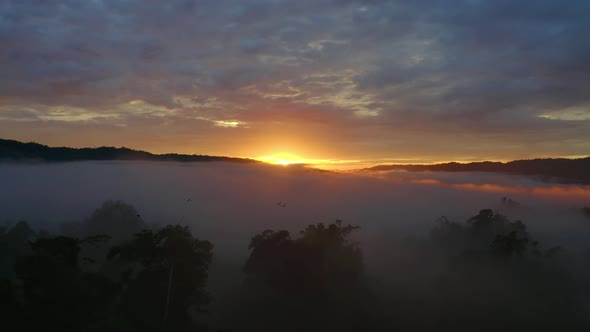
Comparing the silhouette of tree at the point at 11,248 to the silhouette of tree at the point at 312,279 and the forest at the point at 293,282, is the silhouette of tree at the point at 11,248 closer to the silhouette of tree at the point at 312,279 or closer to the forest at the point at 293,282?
the forest at the point at 293,282

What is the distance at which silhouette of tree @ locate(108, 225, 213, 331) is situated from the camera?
145ft

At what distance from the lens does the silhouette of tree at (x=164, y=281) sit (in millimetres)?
44250

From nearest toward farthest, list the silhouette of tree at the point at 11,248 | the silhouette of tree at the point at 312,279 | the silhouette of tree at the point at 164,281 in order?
1. the silhouette of tree at the point at 164,281
2. the silhouette of tree at the point at 312,279
3. the silhouette of tree at the point at 11,248

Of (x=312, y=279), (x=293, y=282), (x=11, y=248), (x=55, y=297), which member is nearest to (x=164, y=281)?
(x=55, y=297)

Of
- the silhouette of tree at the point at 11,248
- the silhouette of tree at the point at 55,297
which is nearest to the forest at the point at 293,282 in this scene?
the silhouette of tree at the point at 55,297

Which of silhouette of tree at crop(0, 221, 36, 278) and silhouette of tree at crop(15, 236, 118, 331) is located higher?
silhouette of tree at crop(15, 236, 118, 331)

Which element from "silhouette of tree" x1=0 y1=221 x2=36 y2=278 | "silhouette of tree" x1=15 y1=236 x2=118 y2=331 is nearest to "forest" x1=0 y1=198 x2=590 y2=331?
"silhouette of tree" x1=15 y1=236 x2=118 y2=331

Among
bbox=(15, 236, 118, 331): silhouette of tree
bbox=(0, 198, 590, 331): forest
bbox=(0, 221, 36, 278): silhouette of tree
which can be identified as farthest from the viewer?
bbox=(0, 221, 36, 278): silhouette of tree

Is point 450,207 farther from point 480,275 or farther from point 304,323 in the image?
point 304,323

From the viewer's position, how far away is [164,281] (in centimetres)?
4484

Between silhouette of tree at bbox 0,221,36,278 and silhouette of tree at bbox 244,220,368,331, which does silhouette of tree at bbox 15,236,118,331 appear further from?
silhouette of tree at bbox 244,220,368,331

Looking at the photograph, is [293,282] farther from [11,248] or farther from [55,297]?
[11,248]

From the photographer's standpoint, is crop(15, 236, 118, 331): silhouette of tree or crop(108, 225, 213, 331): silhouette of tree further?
crop(108, 225, 213, 331): silhouette of tree

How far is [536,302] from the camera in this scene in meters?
75.9
